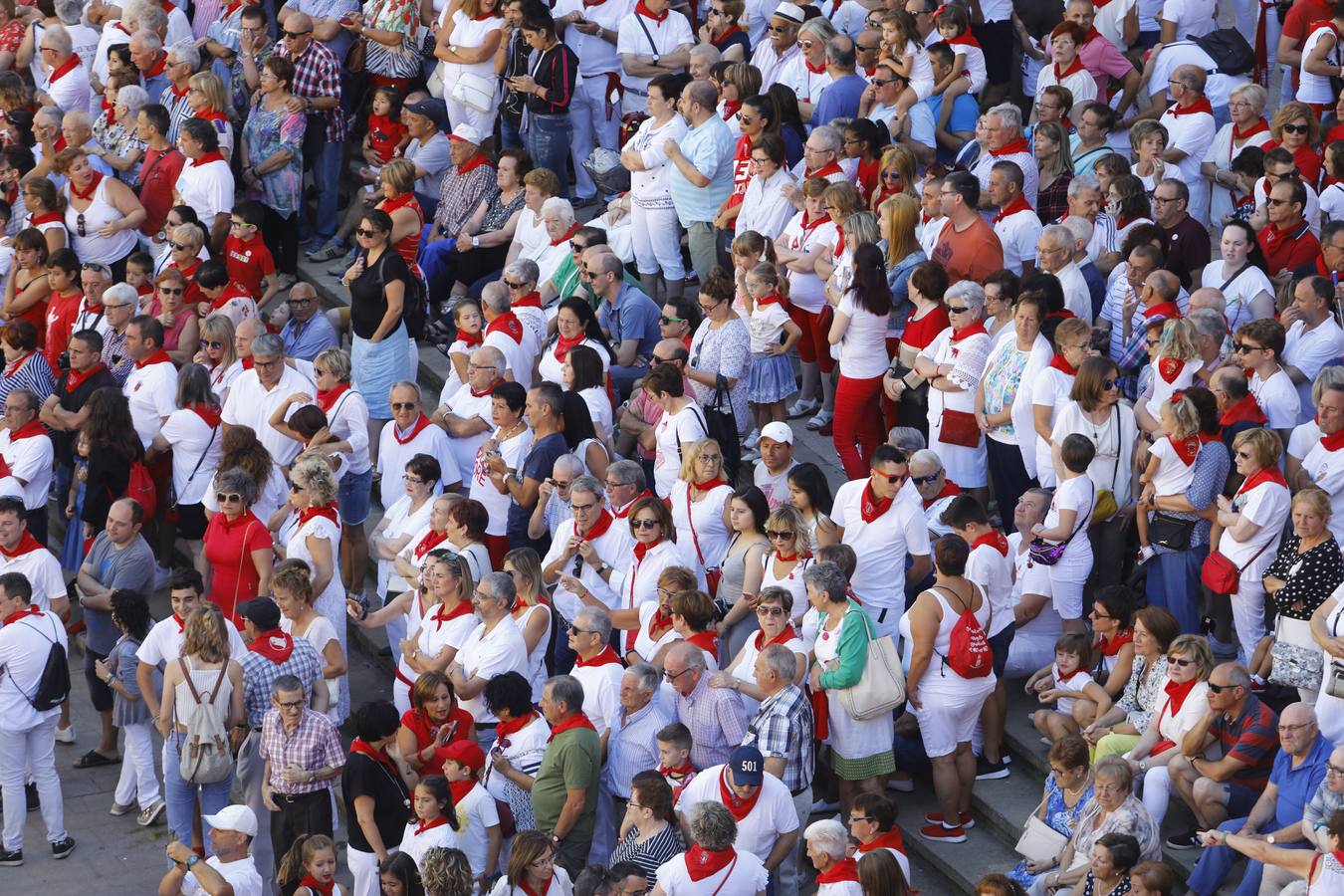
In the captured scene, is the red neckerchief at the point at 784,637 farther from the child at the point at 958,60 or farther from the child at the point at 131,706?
the child at the point at 958,60

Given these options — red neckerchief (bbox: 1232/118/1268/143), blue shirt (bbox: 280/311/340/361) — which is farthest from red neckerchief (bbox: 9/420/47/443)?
red neckerchief (bbox: 1232/118/1268/143)

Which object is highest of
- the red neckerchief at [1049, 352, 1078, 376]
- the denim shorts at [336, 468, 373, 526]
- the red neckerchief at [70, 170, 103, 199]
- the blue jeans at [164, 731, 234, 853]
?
the red neckerchief at [1049, 352, 1078, 376]

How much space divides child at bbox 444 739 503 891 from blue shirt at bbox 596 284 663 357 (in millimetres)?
3881

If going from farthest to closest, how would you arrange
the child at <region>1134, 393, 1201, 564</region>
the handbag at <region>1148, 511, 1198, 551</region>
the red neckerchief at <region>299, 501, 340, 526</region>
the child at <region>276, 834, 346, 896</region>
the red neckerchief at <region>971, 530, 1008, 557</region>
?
1. the red neckerchief at <region>299, 501, 340, 526</region>
2. the handbag at <region>1148, 511, 1198, 551</region>
3. the child at <region>1134, 393, 1201, 564</region>
4. the red neckerchief at <region>971, 530, 1008, 557</region>
5. the child at <region>276, 834, 346, 896</region>

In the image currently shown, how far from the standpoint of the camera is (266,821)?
10.4 m

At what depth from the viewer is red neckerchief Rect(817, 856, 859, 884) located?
8.61 meters

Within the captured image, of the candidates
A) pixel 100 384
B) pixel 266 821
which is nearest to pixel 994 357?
pixel 266 821

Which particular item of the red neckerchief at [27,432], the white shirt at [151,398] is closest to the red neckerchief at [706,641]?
the white shirt at [151,398]

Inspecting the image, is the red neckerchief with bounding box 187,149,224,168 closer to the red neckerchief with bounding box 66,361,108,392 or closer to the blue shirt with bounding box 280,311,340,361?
the blue shirt with bounding box 280,311,340,361

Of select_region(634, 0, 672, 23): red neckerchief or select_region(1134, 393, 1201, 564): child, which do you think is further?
select_region(634, 0, 672, 23): red neckerchief

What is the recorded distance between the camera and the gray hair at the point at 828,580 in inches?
374

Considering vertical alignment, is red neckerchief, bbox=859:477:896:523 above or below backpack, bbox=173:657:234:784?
above

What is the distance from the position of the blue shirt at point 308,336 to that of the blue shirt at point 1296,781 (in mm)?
6677

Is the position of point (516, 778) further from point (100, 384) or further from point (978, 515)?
point (100, 384)
